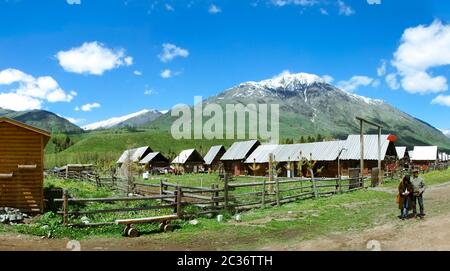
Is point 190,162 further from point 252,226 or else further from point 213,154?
point 252,226

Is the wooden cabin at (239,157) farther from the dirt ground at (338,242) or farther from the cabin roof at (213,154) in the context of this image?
the dirt ground at (338,242)

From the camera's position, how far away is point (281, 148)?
216 ft

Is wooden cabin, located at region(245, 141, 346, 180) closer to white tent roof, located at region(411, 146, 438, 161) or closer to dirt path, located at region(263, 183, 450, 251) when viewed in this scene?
white tent roof, located at region(411, 146, 438, 161)

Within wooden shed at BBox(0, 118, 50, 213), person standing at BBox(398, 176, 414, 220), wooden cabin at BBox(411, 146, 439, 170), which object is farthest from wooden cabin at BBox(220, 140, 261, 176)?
person standing at BBox(398, 176, 414, 220)

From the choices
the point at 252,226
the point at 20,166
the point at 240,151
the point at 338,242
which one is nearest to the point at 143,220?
the point at 252,226

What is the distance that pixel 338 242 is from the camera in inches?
487

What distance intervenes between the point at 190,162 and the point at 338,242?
77993mm

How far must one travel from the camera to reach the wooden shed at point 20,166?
18922mm

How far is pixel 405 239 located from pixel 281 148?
53801 millimetres

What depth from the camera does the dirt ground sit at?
1162 centimetres
